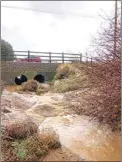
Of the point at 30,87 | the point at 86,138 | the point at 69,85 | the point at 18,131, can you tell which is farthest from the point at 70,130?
the point at 30,87

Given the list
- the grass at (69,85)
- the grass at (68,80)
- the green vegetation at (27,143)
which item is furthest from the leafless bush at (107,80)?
the grass at (69,85)

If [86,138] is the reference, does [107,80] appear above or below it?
above

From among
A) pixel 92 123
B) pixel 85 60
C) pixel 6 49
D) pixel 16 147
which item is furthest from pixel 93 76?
pixel 6 49

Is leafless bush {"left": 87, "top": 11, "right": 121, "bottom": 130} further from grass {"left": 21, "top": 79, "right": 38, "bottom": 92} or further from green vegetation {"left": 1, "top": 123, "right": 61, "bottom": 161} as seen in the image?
grass {"left": 21, "top": 79, "right": 38, "bottom": 92}

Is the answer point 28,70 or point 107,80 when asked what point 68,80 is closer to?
point 28,70

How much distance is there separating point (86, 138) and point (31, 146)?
1.62 m

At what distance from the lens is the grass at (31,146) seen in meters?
6.72

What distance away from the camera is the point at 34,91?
16922 mm

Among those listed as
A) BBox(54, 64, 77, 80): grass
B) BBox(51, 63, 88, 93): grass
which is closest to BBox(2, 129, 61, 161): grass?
BBox(51, 63, 88, 93): grass

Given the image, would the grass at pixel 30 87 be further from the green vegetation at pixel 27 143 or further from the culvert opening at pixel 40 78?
the green vegetation at pixel 27 143

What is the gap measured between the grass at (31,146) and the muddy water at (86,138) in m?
0.43

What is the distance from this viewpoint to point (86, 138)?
27.2 ft

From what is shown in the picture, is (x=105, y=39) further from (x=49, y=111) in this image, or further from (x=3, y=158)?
(x=49, y=111)

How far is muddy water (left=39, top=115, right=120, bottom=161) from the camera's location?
7.21 meters
